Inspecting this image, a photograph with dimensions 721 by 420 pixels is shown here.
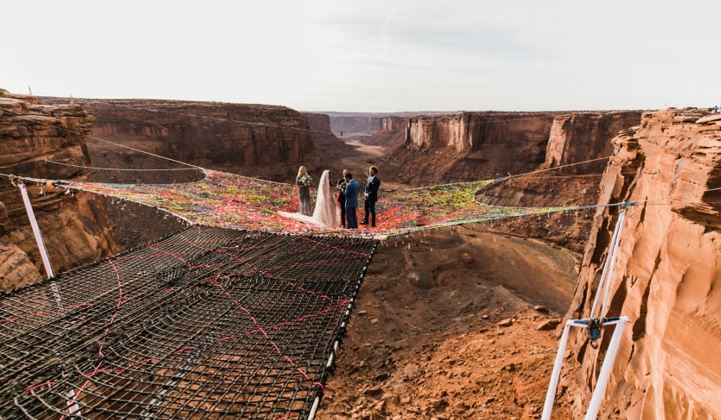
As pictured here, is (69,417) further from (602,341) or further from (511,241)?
(511,241)

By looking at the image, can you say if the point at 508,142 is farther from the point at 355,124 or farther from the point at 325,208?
the point at 355,124

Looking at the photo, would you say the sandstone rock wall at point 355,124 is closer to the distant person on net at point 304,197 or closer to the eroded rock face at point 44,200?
the distant person on net at point 304,197

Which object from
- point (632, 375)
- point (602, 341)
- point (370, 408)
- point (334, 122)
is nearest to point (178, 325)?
point (370, 408)

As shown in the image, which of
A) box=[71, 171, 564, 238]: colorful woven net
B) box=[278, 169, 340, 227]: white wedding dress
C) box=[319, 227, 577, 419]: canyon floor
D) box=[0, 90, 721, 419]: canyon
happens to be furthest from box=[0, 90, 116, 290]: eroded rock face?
box=[319, 227, 577, 419]: canyon floor

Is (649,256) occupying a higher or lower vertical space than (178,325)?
higher

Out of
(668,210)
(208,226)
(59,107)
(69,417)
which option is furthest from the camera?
(59,107)

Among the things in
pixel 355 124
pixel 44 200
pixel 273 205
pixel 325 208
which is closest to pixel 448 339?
pixel 325 208
